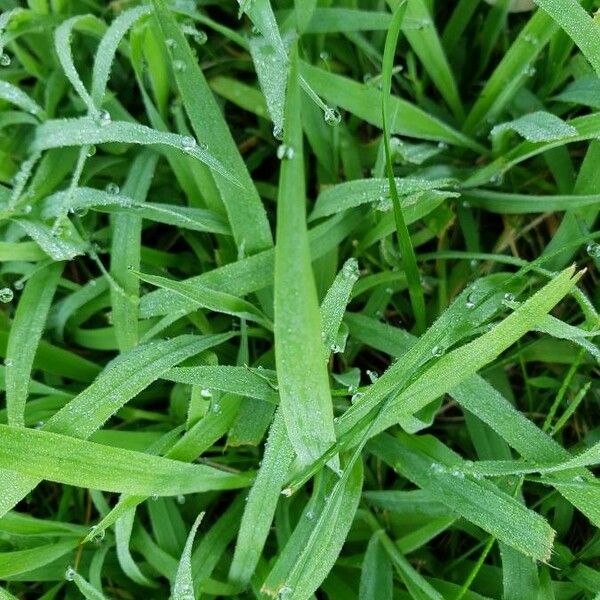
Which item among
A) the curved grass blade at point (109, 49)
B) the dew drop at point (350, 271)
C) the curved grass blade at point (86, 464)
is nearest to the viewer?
the curved grass blade at point (86, 464)

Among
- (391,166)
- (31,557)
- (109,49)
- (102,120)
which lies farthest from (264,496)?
(109,49)

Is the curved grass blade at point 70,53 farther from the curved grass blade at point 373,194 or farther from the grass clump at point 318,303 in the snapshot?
the curved grass blade at point 373,194

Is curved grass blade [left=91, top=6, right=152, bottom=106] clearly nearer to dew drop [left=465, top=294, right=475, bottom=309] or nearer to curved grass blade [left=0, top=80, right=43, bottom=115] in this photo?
curved grass blade [left=0, top=80, right=43, bottom=115]

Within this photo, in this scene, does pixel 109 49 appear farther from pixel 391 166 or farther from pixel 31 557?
pixel 31 557

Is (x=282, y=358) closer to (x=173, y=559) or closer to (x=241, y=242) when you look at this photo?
(x=241, y=242)

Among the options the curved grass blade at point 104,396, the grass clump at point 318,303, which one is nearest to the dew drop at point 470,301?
the grass clump at point 318,303

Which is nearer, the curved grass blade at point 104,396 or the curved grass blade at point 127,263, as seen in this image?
the curved grass blade at point 104,396

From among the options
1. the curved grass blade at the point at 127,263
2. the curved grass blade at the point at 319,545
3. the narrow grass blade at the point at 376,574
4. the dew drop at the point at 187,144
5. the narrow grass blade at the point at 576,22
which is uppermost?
the narrow grass blade at the point at 576,22
